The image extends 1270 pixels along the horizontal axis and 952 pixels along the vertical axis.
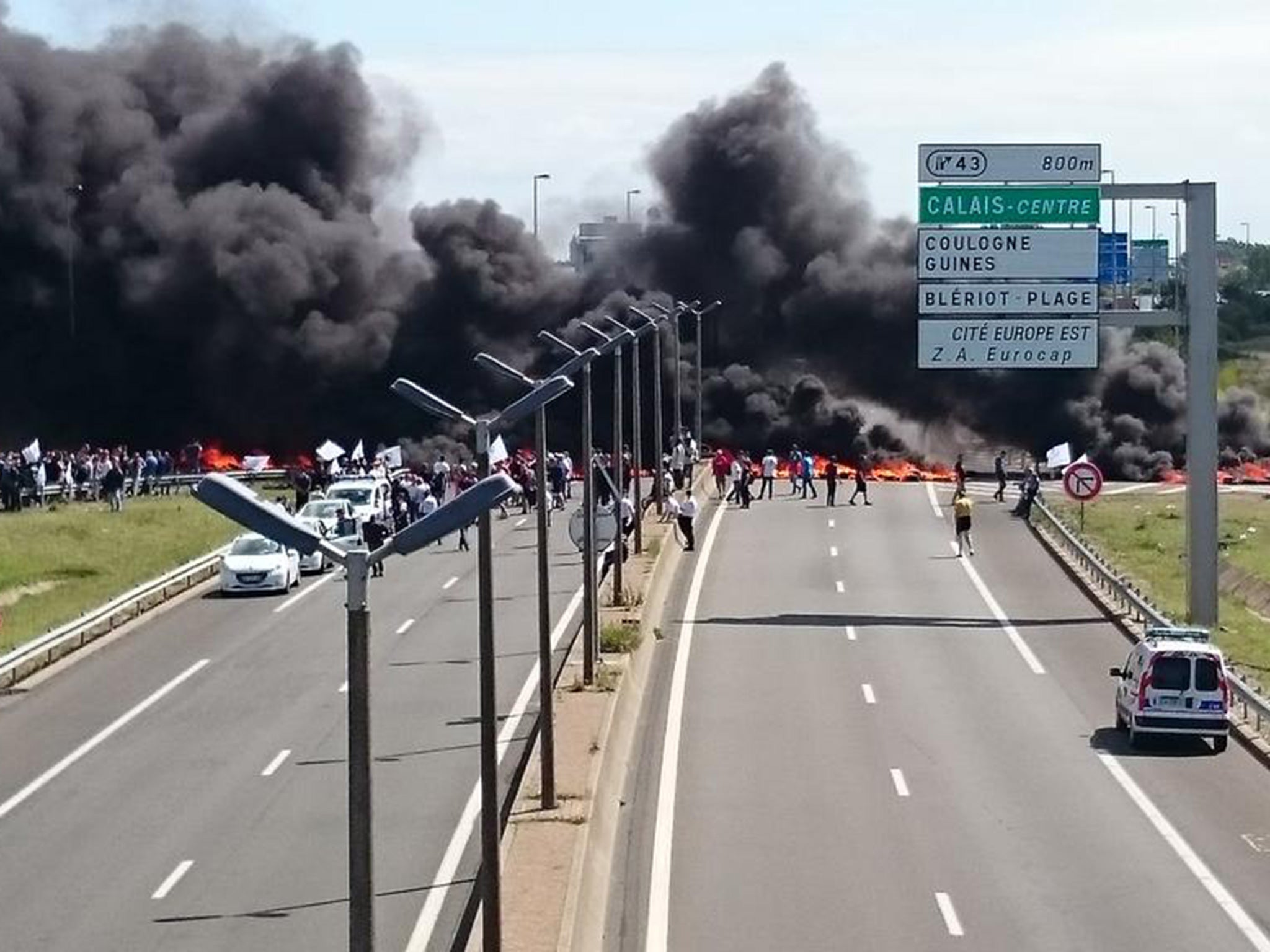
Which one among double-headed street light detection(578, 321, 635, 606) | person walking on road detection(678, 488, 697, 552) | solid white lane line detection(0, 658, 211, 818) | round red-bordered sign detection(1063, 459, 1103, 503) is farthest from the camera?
person walking on road detection(678, 488, 697, 552)

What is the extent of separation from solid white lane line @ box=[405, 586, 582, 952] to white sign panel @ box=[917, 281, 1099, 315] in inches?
424

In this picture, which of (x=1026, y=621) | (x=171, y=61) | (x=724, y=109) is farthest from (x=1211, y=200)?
(x=171, y=61)

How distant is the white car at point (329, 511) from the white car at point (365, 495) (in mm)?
846

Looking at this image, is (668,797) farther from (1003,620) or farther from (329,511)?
(329,511)

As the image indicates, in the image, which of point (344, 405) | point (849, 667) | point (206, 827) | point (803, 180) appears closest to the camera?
point (206, 827)

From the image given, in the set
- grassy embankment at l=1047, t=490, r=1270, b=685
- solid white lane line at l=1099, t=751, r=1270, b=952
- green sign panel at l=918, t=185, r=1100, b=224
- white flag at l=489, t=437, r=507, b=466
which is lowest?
solid white lane line at l=1099, t=751, r=1270, b=952

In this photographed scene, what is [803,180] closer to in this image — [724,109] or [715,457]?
[724,109]

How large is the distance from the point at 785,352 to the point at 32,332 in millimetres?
27987

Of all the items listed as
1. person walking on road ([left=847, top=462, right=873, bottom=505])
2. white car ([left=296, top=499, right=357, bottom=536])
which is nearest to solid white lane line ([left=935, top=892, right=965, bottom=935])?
white car ([left=296, top=499, right=357, bottom=536])

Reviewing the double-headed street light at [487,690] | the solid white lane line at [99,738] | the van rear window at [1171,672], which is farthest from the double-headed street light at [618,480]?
the double-headed street light at [487,690]

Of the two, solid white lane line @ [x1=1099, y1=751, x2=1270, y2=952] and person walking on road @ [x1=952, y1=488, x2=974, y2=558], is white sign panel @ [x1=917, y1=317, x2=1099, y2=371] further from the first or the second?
solid white lane line @ [x1=1099, y1=751, x2=1270, y2=952]

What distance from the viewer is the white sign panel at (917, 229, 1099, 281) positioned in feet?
132

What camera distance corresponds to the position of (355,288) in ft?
286

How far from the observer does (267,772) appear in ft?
88.9
